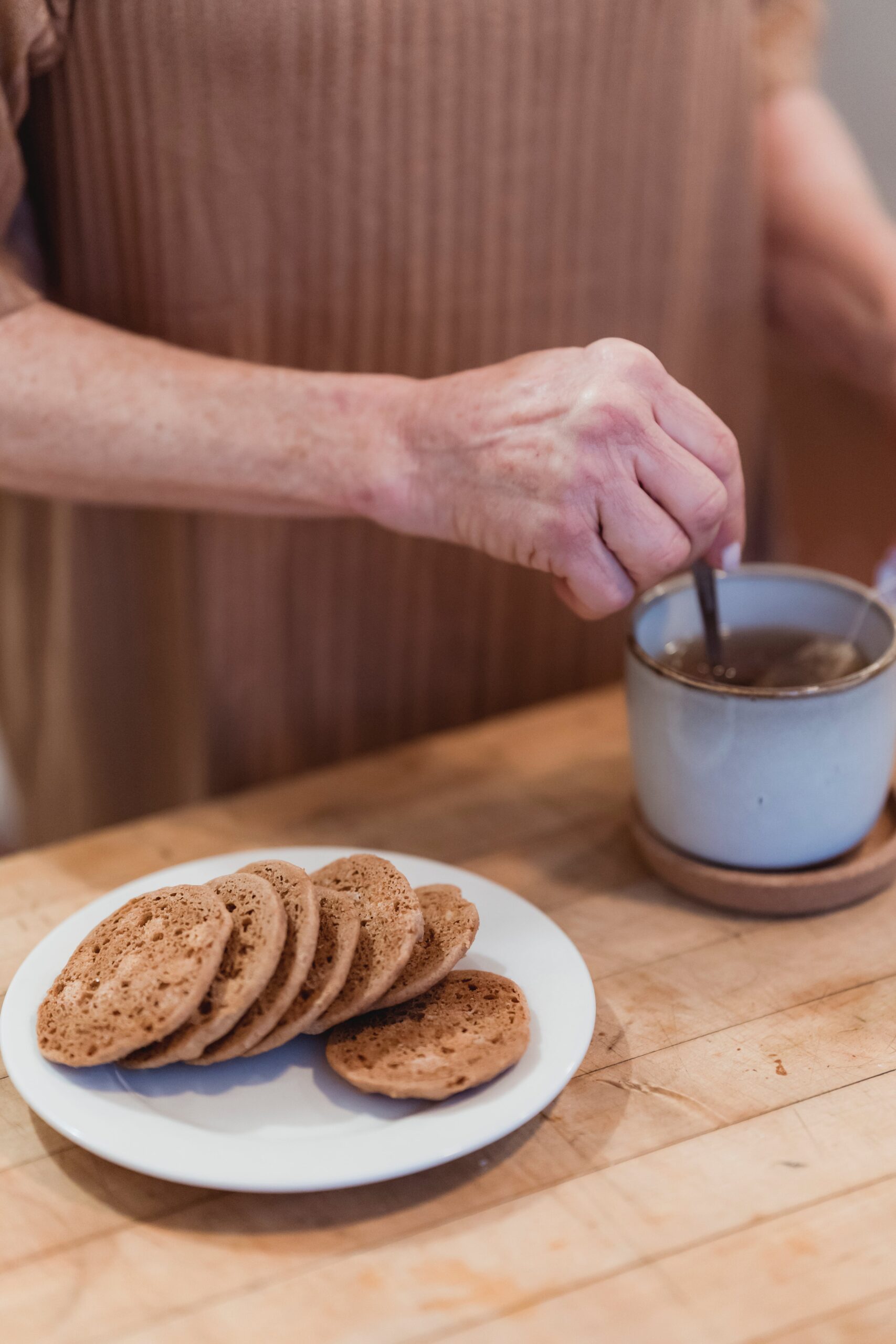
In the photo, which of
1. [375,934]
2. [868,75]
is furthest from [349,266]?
[868,75]

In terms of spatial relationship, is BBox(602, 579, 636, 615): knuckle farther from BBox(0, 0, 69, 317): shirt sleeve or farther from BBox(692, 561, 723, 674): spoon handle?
BBox(0, 0, 69, 317): shirt sleeve

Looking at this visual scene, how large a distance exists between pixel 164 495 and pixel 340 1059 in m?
0.46

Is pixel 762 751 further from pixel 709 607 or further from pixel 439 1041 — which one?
pixel 439 1041

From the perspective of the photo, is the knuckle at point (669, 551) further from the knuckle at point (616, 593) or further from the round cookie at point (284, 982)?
the round cookie at point (284, 982)

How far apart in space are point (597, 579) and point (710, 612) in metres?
0.12

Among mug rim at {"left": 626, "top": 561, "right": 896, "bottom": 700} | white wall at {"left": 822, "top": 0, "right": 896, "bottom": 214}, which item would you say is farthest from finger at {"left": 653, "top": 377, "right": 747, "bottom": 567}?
white wall at {"left": 822, "top": 0, "right": 896, "bottom": 214}

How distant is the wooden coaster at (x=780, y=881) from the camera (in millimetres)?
850

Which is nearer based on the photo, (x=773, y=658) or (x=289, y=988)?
(x=289, y=988)

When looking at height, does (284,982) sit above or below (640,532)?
below

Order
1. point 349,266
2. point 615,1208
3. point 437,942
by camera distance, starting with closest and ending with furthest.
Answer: point 615,1208
point 437,942
point 349,266

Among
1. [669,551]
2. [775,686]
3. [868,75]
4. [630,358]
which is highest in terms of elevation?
[868,75]

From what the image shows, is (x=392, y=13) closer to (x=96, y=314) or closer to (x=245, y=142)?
(x=245, y=142)

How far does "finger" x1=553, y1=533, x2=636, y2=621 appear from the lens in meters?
0.82

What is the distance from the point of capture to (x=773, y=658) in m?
0.93
